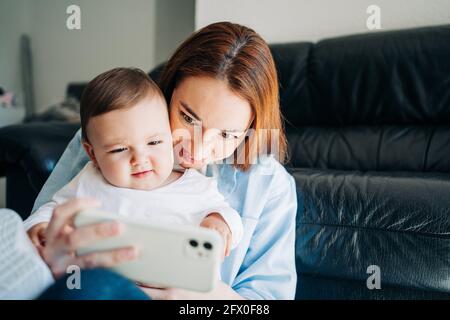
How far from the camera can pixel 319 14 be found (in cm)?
140

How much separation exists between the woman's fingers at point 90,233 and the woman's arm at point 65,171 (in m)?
0.32

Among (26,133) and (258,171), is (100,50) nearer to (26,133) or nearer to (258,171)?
(26,133)

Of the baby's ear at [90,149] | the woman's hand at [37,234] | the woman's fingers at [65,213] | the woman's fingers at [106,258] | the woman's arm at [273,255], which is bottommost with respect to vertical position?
the woman's arm at [273,255]

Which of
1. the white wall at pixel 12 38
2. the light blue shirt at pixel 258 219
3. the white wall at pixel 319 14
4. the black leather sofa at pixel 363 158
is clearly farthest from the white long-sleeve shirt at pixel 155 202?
the white wall at pixel 12 38

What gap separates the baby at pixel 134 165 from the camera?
0.60 metres

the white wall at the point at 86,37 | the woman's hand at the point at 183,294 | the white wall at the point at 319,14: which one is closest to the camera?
the woman's hand at the point at 183,294

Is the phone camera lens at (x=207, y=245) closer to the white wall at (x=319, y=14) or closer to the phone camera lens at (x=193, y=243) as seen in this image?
the phone camera lens at (x=193, y=243)

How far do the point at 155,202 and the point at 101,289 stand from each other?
17 cm

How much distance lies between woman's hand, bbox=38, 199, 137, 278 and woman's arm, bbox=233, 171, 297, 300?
0.30 meters

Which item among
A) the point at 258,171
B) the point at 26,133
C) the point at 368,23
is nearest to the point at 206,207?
the point at 258,171

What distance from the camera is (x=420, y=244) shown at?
74cm

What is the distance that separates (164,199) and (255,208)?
0.66ft

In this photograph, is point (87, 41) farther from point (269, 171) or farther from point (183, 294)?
point (183, 294)

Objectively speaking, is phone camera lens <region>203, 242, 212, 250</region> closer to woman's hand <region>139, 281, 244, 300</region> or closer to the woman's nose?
woman's hand <region>139, 281, 244, 300</region>
